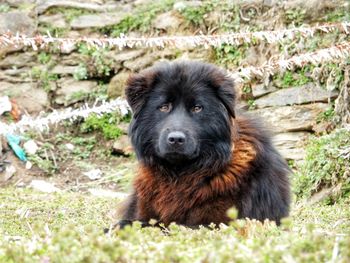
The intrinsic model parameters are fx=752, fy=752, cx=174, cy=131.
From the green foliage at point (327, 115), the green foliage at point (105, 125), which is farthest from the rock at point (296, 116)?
the green foliage at point (105, 125)

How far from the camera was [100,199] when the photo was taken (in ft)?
28.0

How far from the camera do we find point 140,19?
38.5 ft

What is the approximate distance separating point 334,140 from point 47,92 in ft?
17.7

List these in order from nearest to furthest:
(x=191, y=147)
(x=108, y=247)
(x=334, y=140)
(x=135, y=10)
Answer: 1. (x=108, y=247)
2. (x=191, y=147)
3. (x=334, y=140)
4. (x=135, y=10)

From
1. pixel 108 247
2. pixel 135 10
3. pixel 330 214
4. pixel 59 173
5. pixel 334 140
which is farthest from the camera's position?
pixel 135 10

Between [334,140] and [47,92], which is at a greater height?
[334,140]

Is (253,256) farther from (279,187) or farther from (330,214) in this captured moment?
(330,214)

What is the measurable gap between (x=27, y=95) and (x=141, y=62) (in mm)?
1942

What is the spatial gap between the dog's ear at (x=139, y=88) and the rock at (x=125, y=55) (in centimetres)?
638

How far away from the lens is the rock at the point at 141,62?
38.2 feet

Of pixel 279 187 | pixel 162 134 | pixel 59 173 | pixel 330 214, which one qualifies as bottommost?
pixel 59 173

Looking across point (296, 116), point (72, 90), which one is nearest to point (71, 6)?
point (72, 90)

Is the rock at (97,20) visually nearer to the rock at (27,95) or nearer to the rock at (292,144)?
the rock at (27,95)

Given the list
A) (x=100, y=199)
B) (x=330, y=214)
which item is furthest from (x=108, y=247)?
(x=100, y=199)
